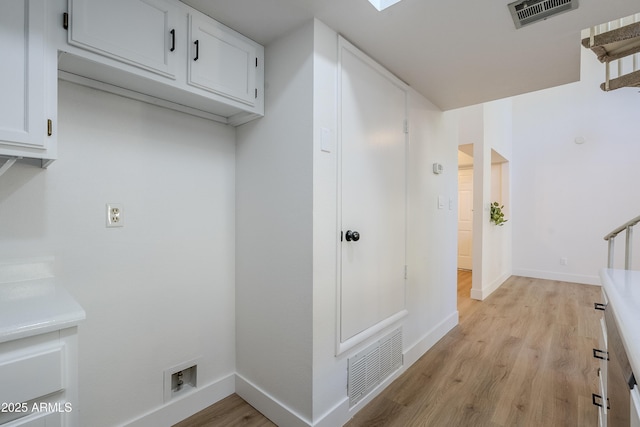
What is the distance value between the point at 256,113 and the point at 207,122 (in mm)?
352

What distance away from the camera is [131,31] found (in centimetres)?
127

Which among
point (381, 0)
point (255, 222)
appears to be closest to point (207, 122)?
point (255, 222)

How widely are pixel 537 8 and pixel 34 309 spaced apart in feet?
8.03

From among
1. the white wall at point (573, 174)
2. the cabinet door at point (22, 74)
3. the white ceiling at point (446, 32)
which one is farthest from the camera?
the white wall at point (573, 174)

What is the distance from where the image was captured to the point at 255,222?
6.07ft

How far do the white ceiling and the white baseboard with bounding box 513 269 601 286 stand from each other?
14.4 ft

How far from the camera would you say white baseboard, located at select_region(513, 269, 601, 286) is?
16.3ft

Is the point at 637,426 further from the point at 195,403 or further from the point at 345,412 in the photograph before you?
the point at 195,403

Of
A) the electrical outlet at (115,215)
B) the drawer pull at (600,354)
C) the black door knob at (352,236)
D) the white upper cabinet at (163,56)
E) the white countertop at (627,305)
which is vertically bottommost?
the drawer pull at (600,354)

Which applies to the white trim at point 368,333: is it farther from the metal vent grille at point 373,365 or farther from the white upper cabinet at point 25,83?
the white upper cabinet at point 25,83

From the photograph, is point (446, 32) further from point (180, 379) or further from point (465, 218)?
point (465, 218)

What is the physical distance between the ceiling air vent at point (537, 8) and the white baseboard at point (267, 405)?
2320 mm

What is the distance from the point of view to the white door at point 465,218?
20.4 ft

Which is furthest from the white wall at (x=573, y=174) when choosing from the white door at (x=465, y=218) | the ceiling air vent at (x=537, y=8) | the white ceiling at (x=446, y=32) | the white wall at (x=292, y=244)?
the white wall at (x=292, y=244)
